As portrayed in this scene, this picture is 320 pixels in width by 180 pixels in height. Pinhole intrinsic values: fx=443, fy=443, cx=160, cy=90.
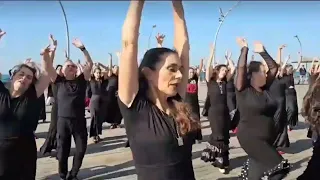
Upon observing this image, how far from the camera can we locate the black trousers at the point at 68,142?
21.6 feet

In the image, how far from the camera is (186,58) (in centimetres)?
296

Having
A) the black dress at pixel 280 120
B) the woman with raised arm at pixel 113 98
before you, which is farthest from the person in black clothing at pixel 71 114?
the woman with raised arm at pixel 113 98

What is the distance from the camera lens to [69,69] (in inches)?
260

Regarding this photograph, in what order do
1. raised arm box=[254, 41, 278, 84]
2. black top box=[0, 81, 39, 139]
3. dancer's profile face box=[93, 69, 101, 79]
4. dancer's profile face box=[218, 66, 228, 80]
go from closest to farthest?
black top box=[0, 81, 39, 139] → raised arm box=[254, 41, 278, 84] → dancer's profile face box=[218, 66, 228, 80] → dancer's profile face box=[93, 69, 101, 79]

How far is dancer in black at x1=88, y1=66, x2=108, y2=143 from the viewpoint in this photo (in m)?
10.7

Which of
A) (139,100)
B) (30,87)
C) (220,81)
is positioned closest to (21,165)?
(30,87)

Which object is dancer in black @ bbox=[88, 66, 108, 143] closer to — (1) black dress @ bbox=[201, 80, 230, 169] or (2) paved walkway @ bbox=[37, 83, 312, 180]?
(2) paved walkway @ bbox=[37, 83, 312, 180]

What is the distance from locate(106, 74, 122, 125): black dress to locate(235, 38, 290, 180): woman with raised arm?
7149 millimetres

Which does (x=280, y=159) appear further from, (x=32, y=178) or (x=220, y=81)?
(x=220, y=81)

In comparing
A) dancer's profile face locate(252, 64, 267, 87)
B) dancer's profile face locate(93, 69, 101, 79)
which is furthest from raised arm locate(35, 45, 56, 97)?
dancer's profile face locate(93, 69, 101, 79)

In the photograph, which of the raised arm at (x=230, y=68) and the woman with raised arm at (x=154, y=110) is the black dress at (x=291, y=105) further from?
the woman with raised arm at (x=154, y=110)

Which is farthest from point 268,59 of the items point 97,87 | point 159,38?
point 97,87

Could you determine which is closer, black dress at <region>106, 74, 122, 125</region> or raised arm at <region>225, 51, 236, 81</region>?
raised arm at <region>225, 51, 236, 81</region>

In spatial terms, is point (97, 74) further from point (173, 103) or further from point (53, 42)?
point (173, 103)
